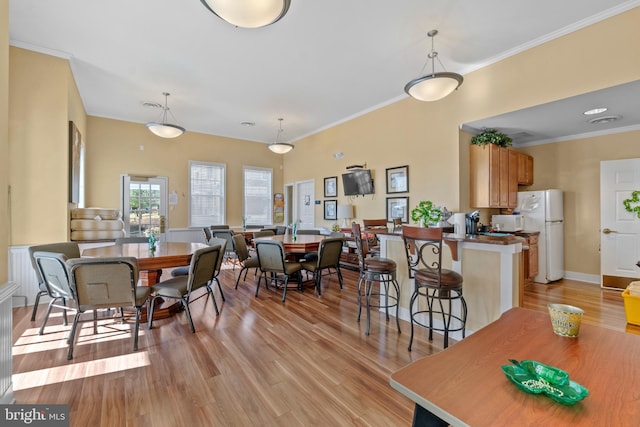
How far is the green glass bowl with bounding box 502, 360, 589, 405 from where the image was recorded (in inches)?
26.4

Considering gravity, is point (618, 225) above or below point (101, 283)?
above

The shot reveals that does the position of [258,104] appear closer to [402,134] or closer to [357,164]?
[357,164]

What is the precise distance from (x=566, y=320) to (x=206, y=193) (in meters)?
7.96

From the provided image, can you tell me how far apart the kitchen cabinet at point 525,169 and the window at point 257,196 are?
21.2ft

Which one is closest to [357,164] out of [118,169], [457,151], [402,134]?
[402,134]

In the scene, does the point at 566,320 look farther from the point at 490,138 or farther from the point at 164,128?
the point at 164,128

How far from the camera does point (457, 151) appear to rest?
457 centimetres

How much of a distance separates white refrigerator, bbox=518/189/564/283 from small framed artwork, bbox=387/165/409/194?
2327 millimetres

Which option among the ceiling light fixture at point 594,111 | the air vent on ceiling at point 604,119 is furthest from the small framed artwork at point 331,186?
the air vent on ceiling at point 604,119

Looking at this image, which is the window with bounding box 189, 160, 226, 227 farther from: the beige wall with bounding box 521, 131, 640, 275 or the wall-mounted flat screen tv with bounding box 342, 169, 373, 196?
the beige wall with bounding box 521, 131, 640, 275

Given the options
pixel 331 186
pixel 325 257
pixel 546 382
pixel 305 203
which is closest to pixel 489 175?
pixel 325 257

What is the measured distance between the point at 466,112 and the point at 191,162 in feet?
21.6

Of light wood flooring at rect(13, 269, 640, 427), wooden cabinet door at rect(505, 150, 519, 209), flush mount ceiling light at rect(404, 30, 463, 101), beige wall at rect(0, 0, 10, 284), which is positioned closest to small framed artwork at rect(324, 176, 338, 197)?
wooden cabinet door at rect(505, 150, 519, 209)

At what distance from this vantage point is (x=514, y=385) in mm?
742
